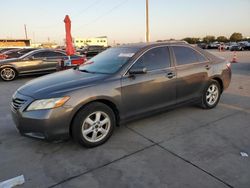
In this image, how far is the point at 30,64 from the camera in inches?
420

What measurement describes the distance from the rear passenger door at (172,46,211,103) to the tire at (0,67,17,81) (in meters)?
8.63

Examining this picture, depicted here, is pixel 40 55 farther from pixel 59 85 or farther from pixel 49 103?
pixel 49 103

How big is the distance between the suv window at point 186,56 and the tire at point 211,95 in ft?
2.05

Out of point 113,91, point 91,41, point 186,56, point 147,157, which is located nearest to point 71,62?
point 186,56

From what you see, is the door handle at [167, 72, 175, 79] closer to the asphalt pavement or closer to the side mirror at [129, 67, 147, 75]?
the side mirror at [129, 67, 147, 75]

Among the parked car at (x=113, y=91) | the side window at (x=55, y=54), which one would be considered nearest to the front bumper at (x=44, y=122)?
the parked car at (x=113, y=91)

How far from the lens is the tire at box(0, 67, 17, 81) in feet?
33.6

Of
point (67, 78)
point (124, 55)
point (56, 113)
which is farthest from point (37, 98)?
point (124, 55)

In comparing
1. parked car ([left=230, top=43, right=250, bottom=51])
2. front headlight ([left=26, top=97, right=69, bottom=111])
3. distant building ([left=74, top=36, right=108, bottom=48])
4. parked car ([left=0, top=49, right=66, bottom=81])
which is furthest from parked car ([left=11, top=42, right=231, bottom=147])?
distant building ([left=74, top=36, right=108, bottom=48])

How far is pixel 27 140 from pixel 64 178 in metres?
1.43

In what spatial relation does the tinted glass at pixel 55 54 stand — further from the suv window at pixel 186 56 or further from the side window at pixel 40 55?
the suv window at pixel 186 56

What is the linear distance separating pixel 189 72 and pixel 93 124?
224 cm

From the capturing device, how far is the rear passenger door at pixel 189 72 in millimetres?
4367

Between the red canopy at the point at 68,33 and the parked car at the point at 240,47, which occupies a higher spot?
the red canopy at the point at 68,33
